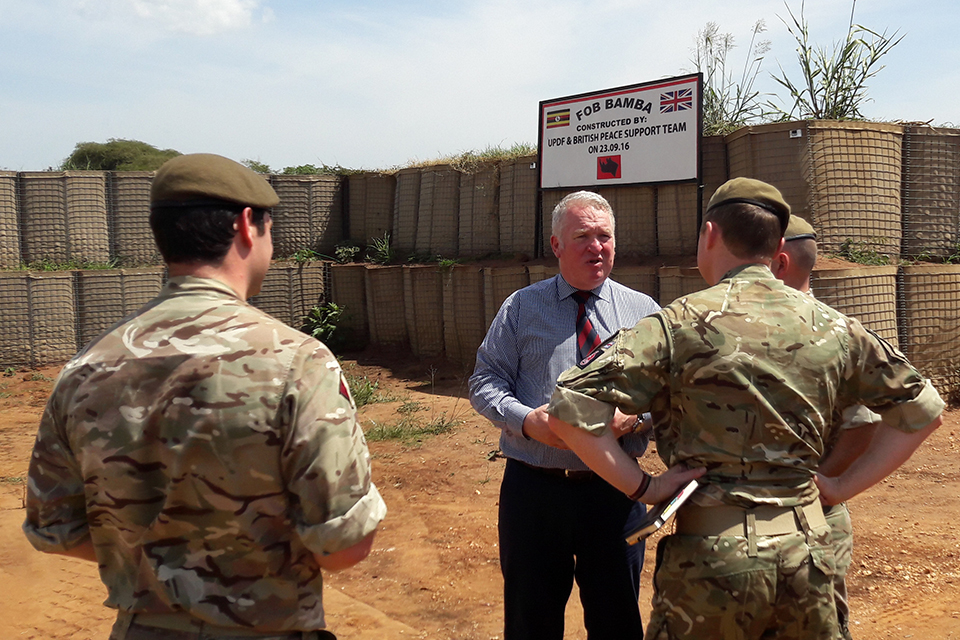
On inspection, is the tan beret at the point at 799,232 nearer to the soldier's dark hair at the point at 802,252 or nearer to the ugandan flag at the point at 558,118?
the soldier's dark hair at the point at 802,252

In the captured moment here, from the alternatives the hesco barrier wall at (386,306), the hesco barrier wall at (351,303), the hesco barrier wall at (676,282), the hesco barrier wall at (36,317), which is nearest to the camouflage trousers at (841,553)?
the hesco barrier wall at (676,282)

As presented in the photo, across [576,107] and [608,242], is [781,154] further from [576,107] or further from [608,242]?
[608,242]

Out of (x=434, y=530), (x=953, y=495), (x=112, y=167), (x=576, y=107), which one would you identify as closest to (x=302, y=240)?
(x=576, y=107)

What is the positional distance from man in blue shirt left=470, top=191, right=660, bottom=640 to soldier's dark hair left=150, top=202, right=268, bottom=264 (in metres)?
1.31

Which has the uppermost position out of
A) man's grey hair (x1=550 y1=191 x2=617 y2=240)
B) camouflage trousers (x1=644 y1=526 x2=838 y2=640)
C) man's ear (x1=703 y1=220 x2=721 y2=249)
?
man's grey hair (x1=550 y1=191 x2=617 y2=240)

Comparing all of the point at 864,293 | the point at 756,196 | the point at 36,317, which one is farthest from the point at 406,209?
the point at 756,196

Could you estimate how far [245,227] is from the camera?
5.46 ft

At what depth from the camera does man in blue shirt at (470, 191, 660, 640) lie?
9.00 feet

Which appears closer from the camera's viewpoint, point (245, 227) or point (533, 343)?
point (245, 227)

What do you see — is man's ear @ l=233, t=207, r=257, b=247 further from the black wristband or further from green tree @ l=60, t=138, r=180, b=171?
green tree @ l=60, t=138, r=180, b=171

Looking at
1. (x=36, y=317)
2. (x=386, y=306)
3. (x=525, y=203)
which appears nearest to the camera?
(x=525, y=203)

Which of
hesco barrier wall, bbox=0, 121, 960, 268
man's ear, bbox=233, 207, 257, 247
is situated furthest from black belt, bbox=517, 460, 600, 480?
hesco barrier wall, bbox=0, 121, 960, 268

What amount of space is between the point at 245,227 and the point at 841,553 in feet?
5.74

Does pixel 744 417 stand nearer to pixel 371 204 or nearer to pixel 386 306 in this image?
pixel 386 306
